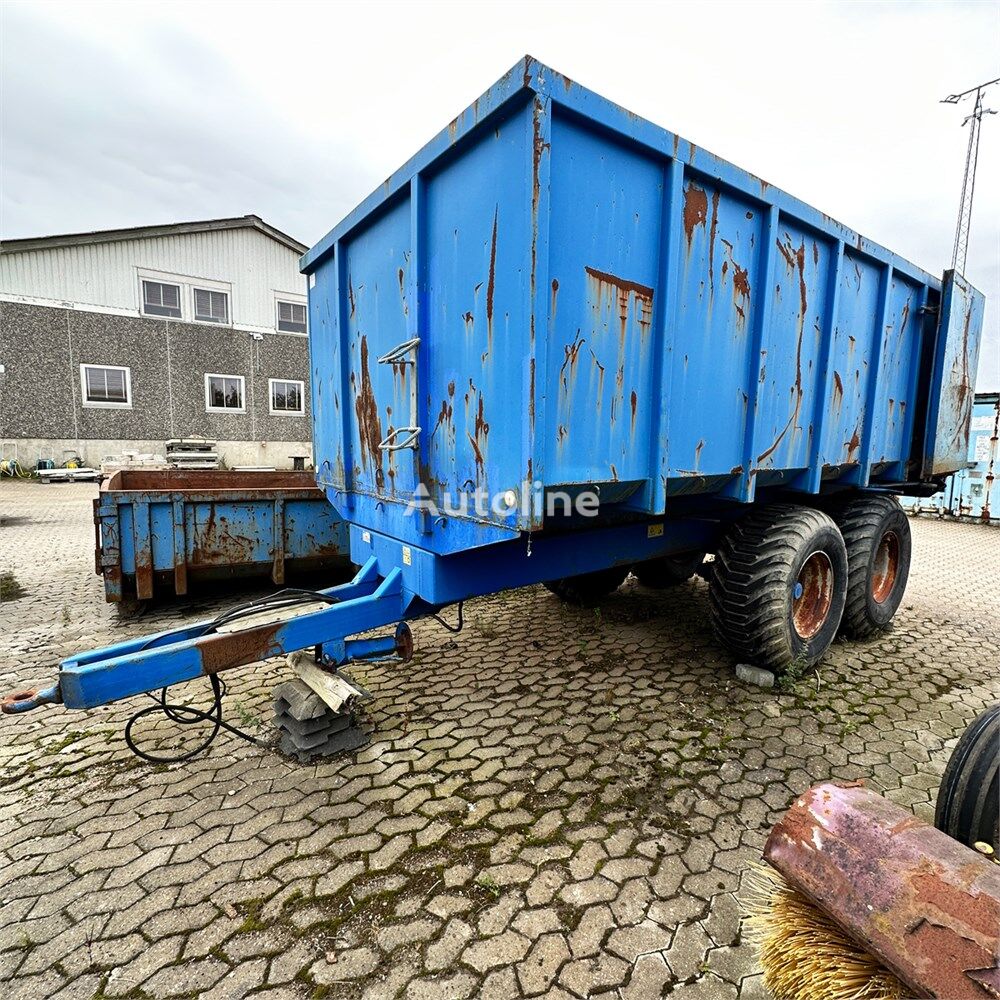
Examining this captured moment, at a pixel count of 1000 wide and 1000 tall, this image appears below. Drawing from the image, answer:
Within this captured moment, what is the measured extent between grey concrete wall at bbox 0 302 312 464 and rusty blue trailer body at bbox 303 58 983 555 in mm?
15009

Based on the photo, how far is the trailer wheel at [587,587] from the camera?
17.6 ft

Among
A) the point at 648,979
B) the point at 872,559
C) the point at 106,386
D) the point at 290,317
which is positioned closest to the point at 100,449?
the point at 106,386

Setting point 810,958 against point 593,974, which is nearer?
point 810,958

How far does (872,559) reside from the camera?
4730 mm

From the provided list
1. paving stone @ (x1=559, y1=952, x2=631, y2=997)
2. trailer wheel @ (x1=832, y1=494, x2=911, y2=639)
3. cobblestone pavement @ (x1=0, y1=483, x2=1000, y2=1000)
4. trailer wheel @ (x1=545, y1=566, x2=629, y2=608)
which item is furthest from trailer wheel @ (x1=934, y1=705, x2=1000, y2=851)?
trailer wheel @ (x1=545, y1=566, x2=629, y2=608)

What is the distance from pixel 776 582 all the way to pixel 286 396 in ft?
62.7

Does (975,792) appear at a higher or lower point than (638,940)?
higher

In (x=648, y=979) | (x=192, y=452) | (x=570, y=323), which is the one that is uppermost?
(x=570, y=323)

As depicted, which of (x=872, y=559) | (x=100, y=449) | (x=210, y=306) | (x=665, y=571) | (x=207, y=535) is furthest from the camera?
(x=210, y=306)

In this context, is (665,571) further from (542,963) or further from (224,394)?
(224,394)

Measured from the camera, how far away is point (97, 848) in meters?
2.40

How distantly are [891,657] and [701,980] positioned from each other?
387 centimetres

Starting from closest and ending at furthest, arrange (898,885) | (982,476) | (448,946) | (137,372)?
(898,885) → (448,946) → (982,476) → (137,372)

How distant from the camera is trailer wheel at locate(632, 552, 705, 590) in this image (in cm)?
518
